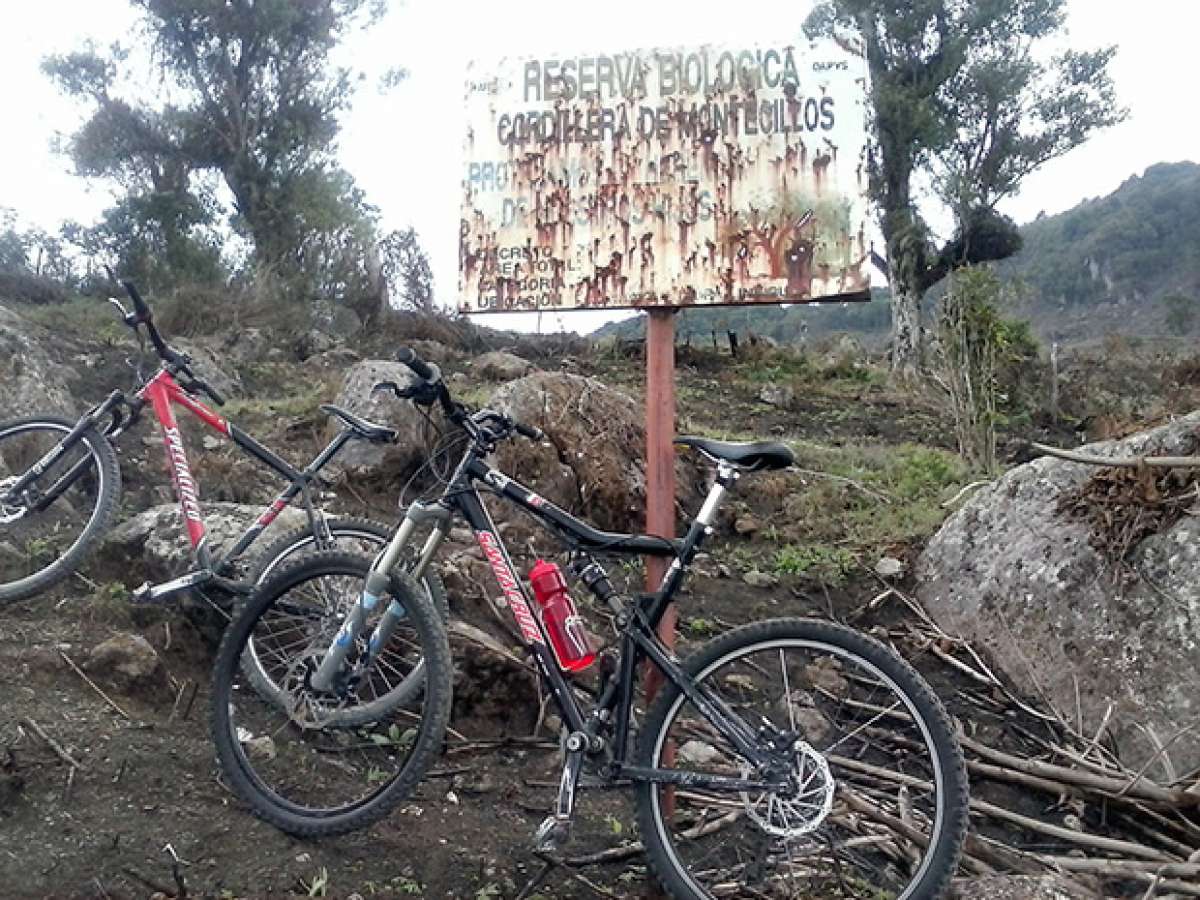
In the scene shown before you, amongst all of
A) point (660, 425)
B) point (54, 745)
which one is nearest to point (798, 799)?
point (660, 425)

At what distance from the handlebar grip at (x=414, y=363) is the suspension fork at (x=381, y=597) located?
33cm

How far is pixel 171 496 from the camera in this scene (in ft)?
18.2

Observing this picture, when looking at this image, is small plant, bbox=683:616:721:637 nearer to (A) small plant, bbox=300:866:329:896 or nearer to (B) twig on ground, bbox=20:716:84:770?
(A) small plant, bbox=300:866:329:896

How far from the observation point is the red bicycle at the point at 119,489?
3736mm

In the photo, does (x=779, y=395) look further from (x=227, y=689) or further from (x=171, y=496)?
(x=227, y=689)

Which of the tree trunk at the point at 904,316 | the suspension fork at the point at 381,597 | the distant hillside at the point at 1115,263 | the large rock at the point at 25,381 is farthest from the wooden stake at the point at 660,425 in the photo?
the distant hillside at the point at 1115,263

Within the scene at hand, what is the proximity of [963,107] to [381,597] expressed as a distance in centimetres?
1799

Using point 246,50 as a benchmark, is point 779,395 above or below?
below

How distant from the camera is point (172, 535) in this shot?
4246mm

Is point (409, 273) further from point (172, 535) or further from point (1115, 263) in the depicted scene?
point (1115, 263)

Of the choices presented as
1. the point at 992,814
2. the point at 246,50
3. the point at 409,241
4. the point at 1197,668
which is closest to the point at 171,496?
the point at 992,814

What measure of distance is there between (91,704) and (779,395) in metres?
7.18

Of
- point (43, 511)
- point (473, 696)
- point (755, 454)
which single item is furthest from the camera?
point (43, 511)

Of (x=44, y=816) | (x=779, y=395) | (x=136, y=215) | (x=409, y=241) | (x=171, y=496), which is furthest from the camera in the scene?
(x=136, y=215)
